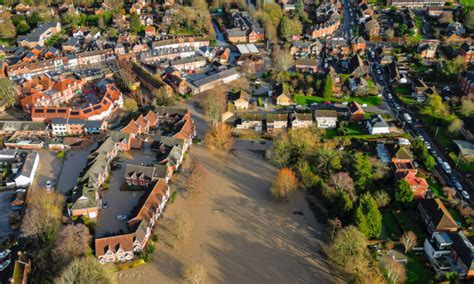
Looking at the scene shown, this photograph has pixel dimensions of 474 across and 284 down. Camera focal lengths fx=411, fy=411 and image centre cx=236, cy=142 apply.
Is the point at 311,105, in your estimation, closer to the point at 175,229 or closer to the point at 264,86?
the point at 264,86

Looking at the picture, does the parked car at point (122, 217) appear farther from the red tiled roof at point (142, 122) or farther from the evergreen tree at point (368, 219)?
the evergreen tree at point (368, 219)

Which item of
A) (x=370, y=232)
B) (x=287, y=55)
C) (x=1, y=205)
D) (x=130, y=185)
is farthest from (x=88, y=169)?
(x=287, y=55)

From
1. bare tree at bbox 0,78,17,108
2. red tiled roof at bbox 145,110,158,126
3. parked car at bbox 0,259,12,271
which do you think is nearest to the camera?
parked car at bbox 0,259,12,271

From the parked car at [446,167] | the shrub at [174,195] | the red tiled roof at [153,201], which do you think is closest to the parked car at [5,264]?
the red tiled roof at [153,201]

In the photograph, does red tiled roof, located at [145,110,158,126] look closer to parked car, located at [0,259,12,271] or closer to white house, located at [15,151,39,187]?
white house, located at [15,151,39,187]

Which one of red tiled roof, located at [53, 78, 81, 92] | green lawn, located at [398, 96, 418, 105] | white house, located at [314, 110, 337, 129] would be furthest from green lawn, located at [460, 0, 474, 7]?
red tiled roof, located at [53, 78, 81, 92]

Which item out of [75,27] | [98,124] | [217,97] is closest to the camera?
[98,124]
